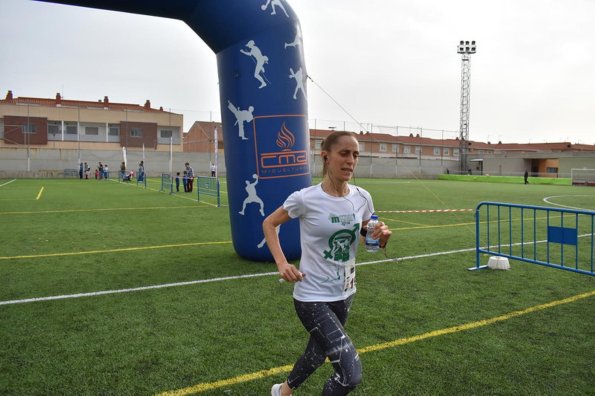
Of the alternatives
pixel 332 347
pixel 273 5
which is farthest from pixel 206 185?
pixel 332 347

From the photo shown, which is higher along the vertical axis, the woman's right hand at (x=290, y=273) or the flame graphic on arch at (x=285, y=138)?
the flame graphic on arch at (x=285, y=138)

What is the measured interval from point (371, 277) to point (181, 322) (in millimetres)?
3107

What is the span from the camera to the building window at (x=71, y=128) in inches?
2194

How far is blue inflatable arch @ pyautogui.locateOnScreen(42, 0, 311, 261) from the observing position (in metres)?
7.34

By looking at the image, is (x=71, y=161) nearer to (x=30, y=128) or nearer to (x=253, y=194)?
(x=30, y=128)

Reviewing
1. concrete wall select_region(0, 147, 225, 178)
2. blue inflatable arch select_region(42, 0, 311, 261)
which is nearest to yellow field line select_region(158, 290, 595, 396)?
blue inflatable arch select_region(42, 0, 311, 261)

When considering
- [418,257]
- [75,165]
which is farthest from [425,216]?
[75,165]

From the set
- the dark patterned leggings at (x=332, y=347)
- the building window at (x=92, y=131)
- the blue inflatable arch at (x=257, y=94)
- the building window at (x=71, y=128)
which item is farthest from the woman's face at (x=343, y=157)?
the building window at (x=92, y=131)

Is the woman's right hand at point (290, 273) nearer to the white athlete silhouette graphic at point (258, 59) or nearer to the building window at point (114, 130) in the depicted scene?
the white athlete silhouette graphic at point (258, 59)

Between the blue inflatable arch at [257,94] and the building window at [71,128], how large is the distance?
54.6 m

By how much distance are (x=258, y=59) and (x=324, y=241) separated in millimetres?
5200

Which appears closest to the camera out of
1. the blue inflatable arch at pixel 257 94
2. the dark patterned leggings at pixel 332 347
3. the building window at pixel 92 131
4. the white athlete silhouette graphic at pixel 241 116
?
the dark patterned leggings at pixel 332 347

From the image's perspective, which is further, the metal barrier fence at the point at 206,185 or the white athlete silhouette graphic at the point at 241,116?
the metal barrier fence at the point at 206,185

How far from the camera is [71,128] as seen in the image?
5616cm
